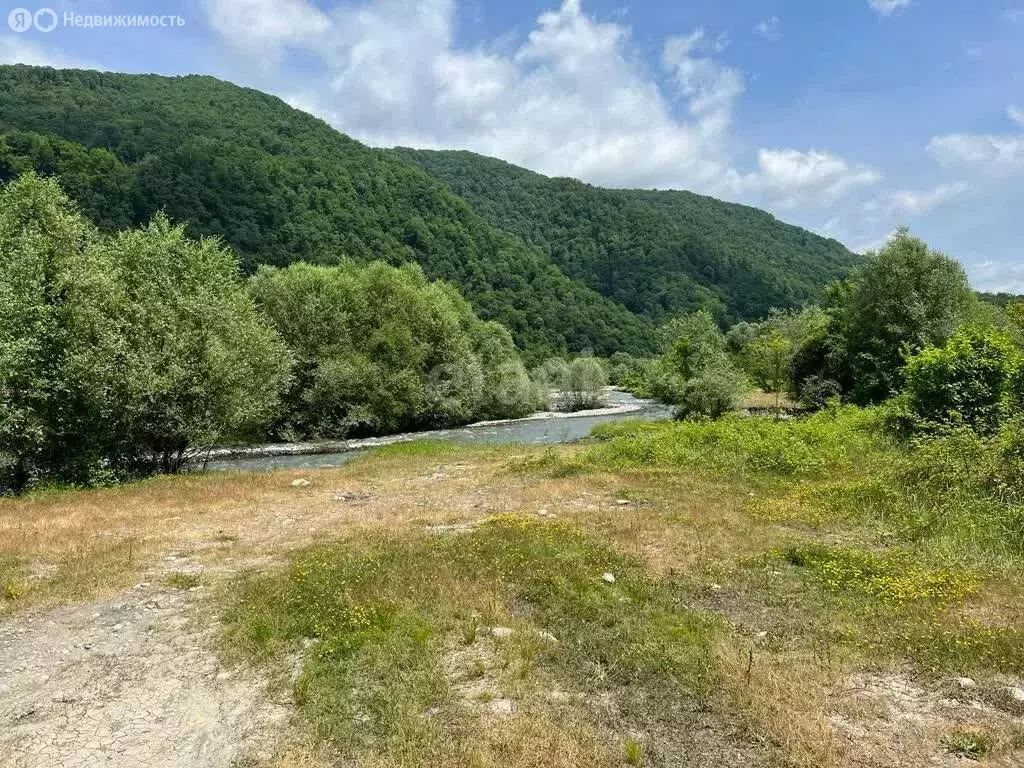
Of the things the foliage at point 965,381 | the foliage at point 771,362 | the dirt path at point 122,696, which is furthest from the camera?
the foliage at point 771,362

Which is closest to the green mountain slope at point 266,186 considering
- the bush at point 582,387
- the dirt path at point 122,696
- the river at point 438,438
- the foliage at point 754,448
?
the bush at point 582,387

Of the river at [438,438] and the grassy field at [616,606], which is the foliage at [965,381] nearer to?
the grassy field at [616,606]

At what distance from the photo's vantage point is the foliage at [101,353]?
21234 mm

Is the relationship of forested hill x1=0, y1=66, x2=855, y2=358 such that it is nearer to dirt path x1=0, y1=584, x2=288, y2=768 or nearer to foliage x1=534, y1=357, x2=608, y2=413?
foliage x1=534, y1=357, x2=608, y2=413

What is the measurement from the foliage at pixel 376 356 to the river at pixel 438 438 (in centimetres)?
211

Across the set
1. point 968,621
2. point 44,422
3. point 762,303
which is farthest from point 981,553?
point 762,303

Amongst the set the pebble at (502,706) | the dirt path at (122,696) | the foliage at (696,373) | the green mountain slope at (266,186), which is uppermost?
the green mountain slope at (266,186)

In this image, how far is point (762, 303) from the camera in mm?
163125

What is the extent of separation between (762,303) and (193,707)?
562ft

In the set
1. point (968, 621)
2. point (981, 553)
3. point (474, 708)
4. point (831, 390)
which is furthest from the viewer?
point (831, 390)

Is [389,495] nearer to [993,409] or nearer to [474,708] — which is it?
[474,708]

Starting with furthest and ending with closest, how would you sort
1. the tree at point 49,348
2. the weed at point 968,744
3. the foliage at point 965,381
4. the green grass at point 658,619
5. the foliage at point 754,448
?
the tree at point 49,348, the foliage at point 965,381, the foliage at point 754,448, the green grass at point 658,619, the weed at point 968,744

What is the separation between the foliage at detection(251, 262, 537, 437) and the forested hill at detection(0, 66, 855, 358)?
3322 centimetres

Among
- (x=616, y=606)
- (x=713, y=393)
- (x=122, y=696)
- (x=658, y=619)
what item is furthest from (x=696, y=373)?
(x=122, y=696)
